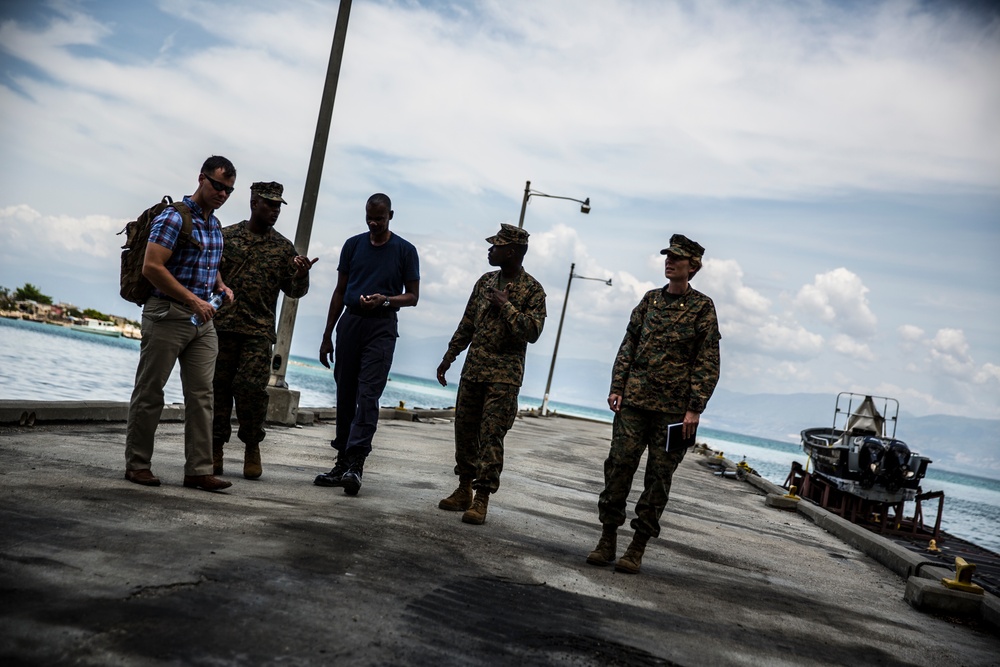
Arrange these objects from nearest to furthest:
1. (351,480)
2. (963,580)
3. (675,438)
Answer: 1. (675,438)
2. (963,580)
3. (351,480)

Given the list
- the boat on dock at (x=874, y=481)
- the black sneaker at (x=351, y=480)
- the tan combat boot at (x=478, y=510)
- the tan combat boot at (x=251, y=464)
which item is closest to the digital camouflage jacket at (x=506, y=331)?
the tan combat boot at (x=478, y=510)

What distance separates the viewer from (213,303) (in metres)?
6.30

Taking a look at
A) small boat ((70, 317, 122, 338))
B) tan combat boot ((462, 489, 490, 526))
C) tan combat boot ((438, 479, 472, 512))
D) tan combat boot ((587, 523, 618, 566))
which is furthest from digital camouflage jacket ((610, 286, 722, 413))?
small boat ((70, 317, 122, 338))

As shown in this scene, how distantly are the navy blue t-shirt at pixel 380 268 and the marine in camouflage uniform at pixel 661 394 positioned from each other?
6.93 ft

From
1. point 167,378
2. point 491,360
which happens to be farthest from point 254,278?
point 491,360

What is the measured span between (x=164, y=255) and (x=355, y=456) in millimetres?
2174

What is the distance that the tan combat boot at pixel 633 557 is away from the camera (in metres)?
5.91

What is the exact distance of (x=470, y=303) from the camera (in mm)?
7301

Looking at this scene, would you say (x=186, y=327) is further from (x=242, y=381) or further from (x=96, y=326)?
(x=96, y=326)

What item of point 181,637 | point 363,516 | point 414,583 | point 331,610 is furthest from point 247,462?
point 181,637

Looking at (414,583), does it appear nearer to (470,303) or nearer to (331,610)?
(331,610)

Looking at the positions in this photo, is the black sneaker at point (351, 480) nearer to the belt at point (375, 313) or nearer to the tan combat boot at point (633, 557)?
the belt at point (375, 313)

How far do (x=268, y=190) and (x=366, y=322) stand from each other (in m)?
1.26

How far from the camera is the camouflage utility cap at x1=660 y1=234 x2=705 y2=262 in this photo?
6214mm
